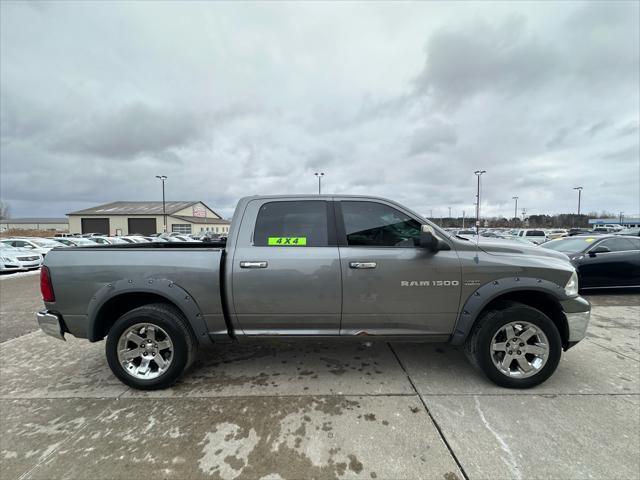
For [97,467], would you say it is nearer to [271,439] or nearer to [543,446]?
[271,439]

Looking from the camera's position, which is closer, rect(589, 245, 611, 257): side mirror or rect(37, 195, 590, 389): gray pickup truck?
rect(37, 195, 590, 389): gray pickup truck

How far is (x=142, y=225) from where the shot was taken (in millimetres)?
52031

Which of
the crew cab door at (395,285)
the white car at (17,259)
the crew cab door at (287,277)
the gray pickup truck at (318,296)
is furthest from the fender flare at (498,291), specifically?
the white car at (17,259)

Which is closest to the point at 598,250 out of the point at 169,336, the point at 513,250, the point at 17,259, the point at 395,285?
the point at 513,250

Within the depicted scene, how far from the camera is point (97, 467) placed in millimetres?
2057

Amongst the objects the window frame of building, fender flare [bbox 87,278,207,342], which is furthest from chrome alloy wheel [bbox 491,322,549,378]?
the window frame of building

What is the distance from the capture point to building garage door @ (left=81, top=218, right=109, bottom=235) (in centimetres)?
5241

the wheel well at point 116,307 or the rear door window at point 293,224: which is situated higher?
the rear door window at point 293,224

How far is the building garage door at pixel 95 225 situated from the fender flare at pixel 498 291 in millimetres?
62946

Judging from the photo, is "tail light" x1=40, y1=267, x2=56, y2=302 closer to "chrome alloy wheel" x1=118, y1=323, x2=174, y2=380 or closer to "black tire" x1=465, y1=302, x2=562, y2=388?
"chrome alloy wheel" x1=118, y1=323, x2=174, y2=380

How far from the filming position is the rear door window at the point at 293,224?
2.98 meters

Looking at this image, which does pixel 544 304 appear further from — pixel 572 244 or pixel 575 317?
pixel 572 244

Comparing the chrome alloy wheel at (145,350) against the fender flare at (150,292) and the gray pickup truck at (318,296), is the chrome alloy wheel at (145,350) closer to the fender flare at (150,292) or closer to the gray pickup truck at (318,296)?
the gray pickup truck at (318,296)

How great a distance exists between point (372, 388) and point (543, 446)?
1361 millimetres
